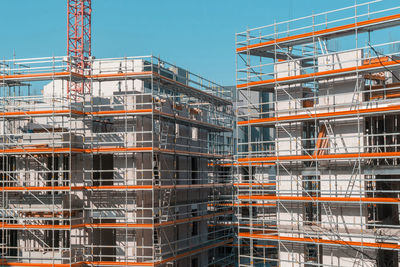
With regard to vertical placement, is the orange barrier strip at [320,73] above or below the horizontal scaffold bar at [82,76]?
below

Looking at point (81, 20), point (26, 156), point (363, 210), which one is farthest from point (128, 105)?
point (81, 20)

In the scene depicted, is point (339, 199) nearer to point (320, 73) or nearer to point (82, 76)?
point (320, 73)

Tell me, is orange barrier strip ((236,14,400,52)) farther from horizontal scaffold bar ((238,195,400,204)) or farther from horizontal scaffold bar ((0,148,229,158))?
horizontal scaffold bar ((238,195,400,204))

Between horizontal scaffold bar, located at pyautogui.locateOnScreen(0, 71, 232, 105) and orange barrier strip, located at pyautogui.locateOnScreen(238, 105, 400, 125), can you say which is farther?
horizontal scaffold bar, located at pyautogui.locateOnScreen(0, 71, 232, 105)

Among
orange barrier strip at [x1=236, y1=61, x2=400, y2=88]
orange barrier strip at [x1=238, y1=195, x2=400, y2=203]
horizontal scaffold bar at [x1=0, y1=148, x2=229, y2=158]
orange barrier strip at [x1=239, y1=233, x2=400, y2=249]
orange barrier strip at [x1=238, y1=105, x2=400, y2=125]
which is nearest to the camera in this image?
orange barrier strip at [x1=239, y1=233, x2=400, y2=249]

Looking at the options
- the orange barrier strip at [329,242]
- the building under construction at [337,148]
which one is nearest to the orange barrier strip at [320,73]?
the building under construction at [337,148]

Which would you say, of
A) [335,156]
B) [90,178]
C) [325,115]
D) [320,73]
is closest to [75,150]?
[90,178]

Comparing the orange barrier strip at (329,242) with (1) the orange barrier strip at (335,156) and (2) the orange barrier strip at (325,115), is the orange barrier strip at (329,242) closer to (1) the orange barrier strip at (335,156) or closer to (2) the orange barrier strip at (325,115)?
(1) the orange barrier strip at (335,156)

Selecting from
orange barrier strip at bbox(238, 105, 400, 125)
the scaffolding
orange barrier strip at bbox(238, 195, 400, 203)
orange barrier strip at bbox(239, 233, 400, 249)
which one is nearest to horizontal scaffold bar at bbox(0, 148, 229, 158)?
the scaffolding

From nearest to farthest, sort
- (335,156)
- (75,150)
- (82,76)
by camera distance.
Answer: (335,156)
(75,150)
(82,76)

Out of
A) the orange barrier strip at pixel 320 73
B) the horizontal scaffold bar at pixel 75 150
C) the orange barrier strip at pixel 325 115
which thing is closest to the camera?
the orange barrier strip at pixel 325 115

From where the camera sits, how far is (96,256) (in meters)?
25.1

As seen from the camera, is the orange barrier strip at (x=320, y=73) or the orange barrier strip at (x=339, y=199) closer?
the orange barrier strip at (x=339, y=199)

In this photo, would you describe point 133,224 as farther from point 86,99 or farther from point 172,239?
A: point 86,99
